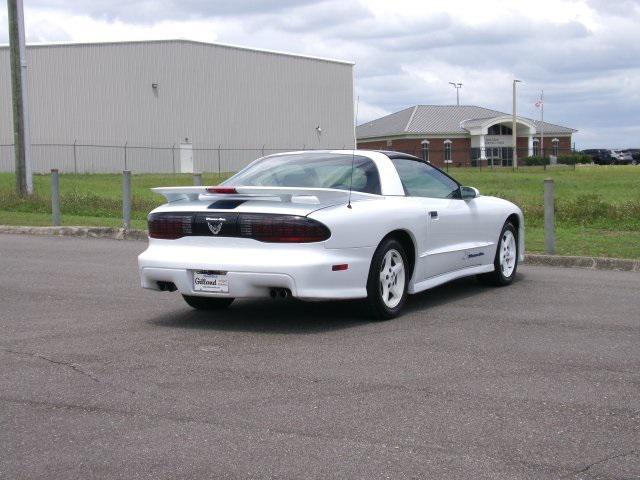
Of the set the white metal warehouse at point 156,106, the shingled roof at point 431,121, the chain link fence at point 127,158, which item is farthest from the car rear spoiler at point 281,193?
the shingled roof at point 431,121

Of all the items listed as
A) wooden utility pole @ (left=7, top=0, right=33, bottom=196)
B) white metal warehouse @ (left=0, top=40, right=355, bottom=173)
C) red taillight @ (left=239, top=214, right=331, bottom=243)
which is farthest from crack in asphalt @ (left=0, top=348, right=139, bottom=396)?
white metal warehouse @ (left=0, top=40, right=355, bottom=173)

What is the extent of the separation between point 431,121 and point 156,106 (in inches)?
1466

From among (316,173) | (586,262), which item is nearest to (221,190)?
(316,173)

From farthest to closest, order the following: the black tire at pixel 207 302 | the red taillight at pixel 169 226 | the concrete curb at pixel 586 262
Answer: the concrete curb at pixel 586 262 < the black tire at pixel 207 302 < the red taillight at pixel 169 226

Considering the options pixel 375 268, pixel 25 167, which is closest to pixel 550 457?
pixel 375 268

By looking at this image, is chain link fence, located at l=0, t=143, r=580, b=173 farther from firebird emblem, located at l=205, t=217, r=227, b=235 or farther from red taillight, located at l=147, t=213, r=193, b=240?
firebird emblem, located at l=205, t=217, r=227, b=235

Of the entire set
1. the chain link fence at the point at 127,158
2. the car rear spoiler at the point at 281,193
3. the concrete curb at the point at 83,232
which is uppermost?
the chain link fence at the point at 127,158

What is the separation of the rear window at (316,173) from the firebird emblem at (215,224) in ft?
2.93

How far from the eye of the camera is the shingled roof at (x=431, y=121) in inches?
3418

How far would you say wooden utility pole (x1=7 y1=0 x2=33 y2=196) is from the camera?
74.8 ft

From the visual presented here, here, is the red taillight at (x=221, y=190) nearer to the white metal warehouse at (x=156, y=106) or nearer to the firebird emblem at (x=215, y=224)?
the firebird emblem at (x=215, y=224)

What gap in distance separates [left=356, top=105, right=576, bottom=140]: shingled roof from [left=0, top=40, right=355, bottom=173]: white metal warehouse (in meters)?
23.2

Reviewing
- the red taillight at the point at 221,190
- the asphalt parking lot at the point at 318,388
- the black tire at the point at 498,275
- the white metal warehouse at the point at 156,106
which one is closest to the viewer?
the asphalt parking lot at the point at 318,388

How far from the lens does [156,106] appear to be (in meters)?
56.6
